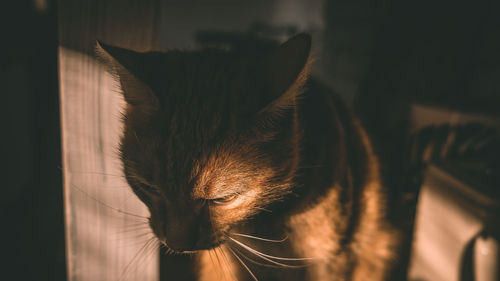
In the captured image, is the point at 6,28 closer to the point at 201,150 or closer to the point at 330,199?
the point at 201,150

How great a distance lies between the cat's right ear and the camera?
396mm

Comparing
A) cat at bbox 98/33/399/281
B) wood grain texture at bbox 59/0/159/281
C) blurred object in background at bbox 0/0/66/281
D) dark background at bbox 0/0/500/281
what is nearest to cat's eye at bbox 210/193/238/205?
cat at bbox 98/33/399/281

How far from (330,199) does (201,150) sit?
0.27 m

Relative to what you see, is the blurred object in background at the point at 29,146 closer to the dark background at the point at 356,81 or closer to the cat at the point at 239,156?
the dark background at the point at 356,81

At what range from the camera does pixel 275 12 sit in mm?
2082

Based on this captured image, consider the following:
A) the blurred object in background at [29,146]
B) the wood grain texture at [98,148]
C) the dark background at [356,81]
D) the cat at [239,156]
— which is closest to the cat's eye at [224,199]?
the cat at [239,156]

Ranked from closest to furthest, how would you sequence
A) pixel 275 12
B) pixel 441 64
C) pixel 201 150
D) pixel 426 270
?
pixel 201 150 → pixel 426 270 → pixel 441 64 → pixel 275 12

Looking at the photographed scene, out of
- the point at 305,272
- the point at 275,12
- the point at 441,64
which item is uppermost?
the point at 275,12

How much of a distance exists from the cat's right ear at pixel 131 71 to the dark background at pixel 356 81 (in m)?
0.43

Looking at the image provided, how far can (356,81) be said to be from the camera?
1.43m

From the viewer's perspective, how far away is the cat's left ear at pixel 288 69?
15.2 inches

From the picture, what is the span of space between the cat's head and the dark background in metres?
0.42

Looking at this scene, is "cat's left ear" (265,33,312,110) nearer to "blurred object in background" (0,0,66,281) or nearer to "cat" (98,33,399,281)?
"cat" (98,33,399,281)

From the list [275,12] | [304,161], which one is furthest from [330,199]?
[275,12]
